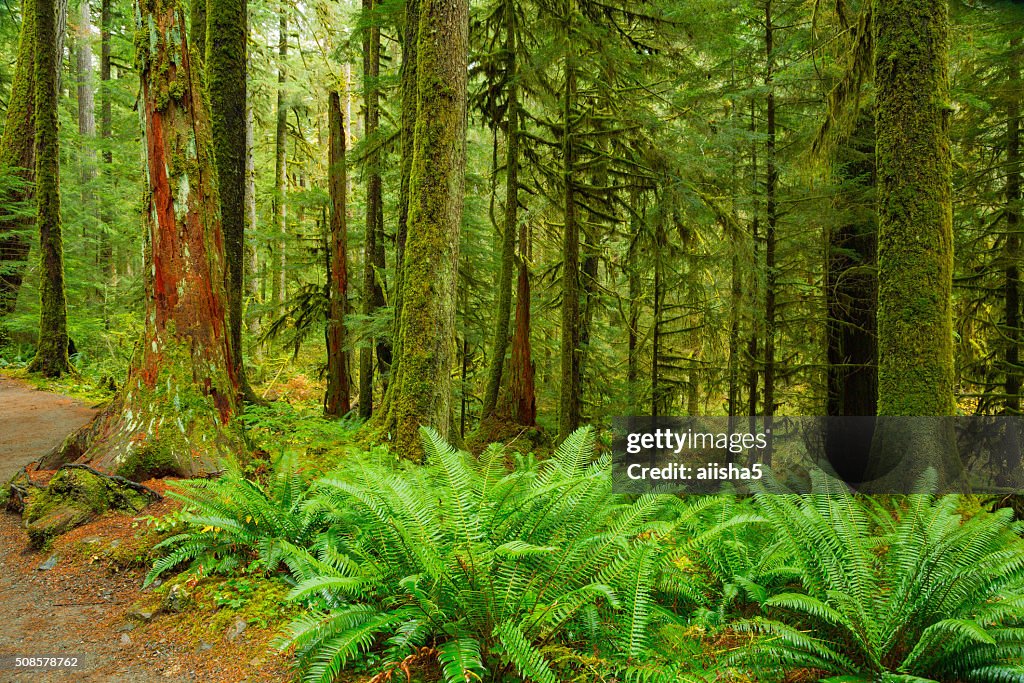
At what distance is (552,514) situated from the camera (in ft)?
11.1

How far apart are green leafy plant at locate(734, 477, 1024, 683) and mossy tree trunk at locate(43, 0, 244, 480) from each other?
16.2 ft

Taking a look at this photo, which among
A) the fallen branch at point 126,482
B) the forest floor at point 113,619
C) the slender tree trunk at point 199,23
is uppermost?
the slender tree trunk at point 199,23

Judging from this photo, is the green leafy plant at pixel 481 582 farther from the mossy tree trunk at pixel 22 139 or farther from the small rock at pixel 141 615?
the mossy tree trunk at pixel 22 139

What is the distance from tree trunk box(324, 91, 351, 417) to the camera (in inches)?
419

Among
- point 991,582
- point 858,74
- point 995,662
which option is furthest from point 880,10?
point 995,662

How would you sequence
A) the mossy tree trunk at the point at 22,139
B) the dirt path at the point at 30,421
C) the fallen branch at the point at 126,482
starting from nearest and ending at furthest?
the fallen branch at the point at 126,482, the dirt path at the point at 30,421, the mossy tree trunk at the point at 22,139

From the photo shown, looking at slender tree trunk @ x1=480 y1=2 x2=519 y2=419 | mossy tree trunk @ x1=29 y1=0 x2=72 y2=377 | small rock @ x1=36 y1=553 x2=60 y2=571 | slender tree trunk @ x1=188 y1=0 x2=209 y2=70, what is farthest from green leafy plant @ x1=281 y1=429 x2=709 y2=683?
mossy tree trunk @ x1=29 y1=0 x2=72 y2=377

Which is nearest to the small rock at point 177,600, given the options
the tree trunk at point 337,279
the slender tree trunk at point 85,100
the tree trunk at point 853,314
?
the tree trunk at point 337,279

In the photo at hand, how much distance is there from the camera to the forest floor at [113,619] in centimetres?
298

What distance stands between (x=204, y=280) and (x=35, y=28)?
11.0 metres

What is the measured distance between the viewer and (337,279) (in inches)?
433

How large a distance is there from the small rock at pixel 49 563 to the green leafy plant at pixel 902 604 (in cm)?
477

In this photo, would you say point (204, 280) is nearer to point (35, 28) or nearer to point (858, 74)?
point (858, 74)

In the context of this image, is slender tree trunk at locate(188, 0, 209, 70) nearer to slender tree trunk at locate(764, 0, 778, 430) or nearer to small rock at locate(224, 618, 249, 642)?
small rock at locate(224, 618, 249, 642)
